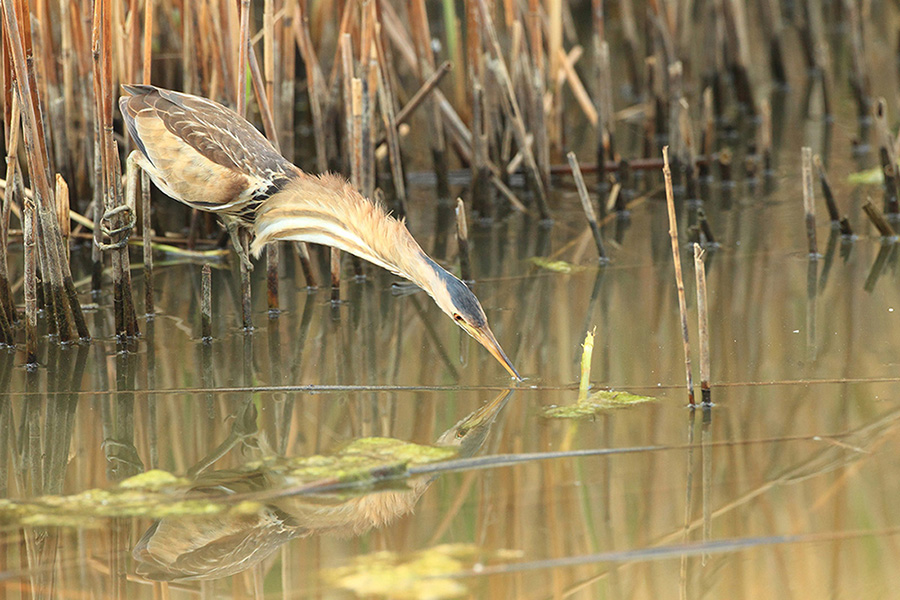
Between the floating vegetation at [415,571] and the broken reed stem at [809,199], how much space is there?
8.27 ft

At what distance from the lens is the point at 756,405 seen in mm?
3102

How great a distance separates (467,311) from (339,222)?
0.67 meters

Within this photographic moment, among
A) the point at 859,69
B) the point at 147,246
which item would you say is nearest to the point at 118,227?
the point at 147,246

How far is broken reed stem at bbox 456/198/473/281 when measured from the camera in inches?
164

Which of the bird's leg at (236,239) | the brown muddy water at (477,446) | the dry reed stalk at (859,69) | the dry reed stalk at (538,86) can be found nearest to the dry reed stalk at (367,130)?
the brown muddy water at (477,446)

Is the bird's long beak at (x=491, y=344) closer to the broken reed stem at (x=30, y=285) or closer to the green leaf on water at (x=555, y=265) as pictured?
the green leaf on water at (x=555, y=265)

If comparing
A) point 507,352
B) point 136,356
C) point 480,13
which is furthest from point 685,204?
point 136,356

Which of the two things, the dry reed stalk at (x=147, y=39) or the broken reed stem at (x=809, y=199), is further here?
the broken reed stem at (x=809, y=199)

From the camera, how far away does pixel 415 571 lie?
2.35m

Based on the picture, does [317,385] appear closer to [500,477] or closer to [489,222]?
[500,477]

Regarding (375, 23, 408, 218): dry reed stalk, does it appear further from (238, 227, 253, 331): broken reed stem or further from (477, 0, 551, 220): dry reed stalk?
(238, 227, 253, 331): broken reed stem

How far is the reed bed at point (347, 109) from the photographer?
3.71m

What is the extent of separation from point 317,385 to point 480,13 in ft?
Answer: 7.65

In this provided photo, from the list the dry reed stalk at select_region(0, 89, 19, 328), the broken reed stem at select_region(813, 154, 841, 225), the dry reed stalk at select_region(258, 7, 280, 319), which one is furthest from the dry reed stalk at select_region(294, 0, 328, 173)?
the broken reed stem at select_region(813, 154, 841, 225)
